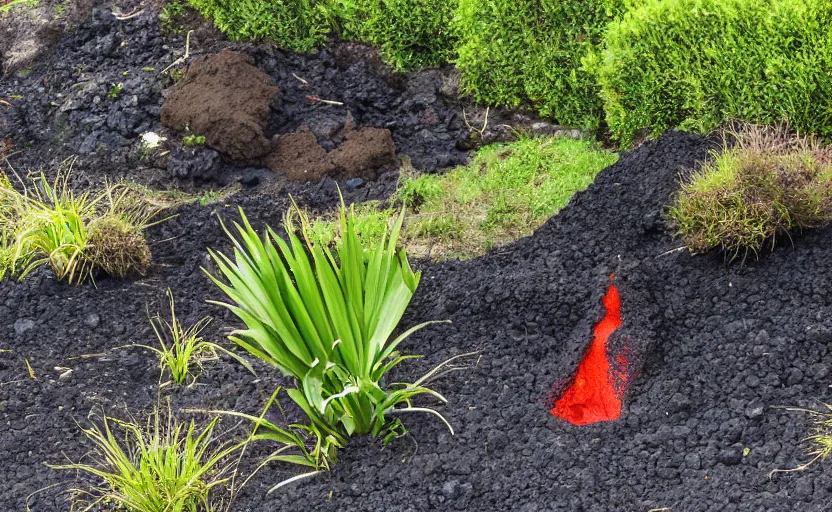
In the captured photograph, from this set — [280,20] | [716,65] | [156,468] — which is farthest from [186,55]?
[156,468]

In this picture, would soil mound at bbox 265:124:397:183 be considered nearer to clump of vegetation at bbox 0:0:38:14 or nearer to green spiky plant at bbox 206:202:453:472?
green spiky plant at bbox 206:202:453:472

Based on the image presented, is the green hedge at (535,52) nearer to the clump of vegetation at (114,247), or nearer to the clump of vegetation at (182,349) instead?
the clump of vegetation at (114,247)

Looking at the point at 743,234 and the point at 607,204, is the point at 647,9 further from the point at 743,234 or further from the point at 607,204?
the point at 743,234

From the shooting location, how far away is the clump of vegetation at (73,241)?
4.88 metres

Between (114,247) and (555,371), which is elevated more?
(114,247)

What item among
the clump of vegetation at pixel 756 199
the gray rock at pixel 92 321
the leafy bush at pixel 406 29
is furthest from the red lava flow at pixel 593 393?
the leafy bush at pixel 406 29

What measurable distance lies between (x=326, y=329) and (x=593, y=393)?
1.19m

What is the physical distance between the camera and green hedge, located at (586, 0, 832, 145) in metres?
4.72

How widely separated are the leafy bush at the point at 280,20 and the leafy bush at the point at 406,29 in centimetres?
20

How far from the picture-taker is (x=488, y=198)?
545 centimetres

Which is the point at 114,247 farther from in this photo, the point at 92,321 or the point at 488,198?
the point at 488,198

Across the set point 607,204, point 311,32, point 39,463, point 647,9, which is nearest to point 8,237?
point 39,463

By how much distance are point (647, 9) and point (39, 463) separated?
3.91 metres

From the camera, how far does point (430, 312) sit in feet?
15.0
